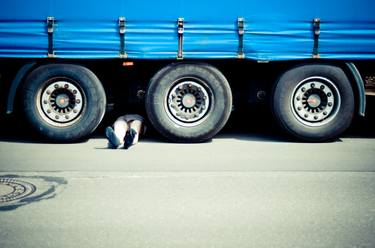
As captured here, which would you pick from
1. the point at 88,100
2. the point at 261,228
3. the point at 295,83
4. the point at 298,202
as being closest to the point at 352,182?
the point at 298,202

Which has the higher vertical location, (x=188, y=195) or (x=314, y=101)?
(x=314, y=101)

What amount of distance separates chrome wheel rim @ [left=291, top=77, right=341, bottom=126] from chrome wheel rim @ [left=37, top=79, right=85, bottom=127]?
142 inches

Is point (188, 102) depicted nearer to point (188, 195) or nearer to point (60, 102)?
point (60, 102)

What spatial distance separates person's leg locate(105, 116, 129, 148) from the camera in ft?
22.0

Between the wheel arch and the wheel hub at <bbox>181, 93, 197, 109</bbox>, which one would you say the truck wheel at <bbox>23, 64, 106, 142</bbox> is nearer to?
the wheel arch

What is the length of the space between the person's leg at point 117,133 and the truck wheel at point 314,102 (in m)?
2.54

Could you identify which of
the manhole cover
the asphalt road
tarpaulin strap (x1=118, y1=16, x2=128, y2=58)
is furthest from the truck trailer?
the manhole cover

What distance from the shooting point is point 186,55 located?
7.08 meters

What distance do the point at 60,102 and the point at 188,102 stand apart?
214 centimetres

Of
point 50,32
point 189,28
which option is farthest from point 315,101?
point 50,32

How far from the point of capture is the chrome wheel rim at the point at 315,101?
288 inches

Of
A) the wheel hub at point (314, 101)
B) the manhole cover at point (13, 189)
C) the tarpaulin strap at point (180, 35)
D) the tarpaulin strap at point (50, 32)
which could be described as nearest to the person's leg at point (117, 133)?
the tarpaulin strap at point (180, 35)

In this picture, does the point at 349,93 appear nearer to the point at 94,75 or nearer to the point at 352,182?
the point at 352,182

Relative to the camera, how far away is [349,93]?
727 centimetres
